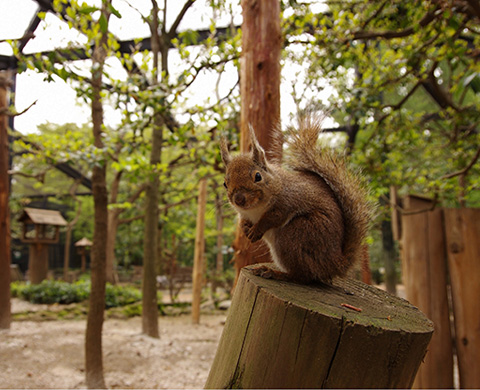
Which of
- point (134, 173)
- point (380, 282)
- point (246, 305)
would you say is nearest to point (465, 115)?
point (134, 173)

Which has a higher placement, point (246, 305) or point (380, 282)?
point (246, 305)

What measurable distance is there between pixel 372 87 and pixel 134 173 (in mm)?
2488

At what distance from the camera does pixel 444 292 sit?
2.60 meters

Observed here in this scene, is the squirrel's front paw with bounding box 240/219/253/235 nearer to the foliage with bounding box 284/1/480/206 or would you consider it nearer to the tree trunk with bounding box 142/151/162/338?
the foliage with bounding box 284/1/480/206

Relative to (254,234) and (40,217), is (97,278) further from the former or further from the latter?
(40,217)

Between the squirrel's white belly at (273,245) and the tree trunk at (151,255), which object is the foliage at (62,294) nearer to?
the tree trunk at (151,255)

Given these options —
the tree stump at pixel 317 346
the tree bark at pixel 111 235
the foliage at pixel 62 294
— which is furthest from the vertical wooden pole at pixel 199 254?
the tree stump at pixel 317 346

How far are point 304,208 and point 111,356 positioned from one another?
460cm

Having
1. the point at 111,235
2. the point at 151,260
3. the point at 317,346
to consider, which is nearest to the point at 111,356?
the point at 151,260

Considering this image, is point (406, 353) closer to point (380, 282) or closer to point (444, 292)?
point (444, 292)

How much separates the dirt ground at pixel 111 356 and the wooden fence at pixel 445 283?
2.77 metres

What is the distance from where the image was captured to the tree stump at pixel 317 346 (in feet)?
2.57

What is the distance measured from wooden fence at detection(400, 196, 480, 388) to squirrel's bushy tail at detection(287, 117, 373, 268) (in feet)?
4.71

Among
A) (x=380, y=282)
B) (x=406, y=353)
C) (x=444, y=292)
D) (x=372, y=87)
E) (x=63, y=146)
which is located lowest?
(x=380, y=282)
